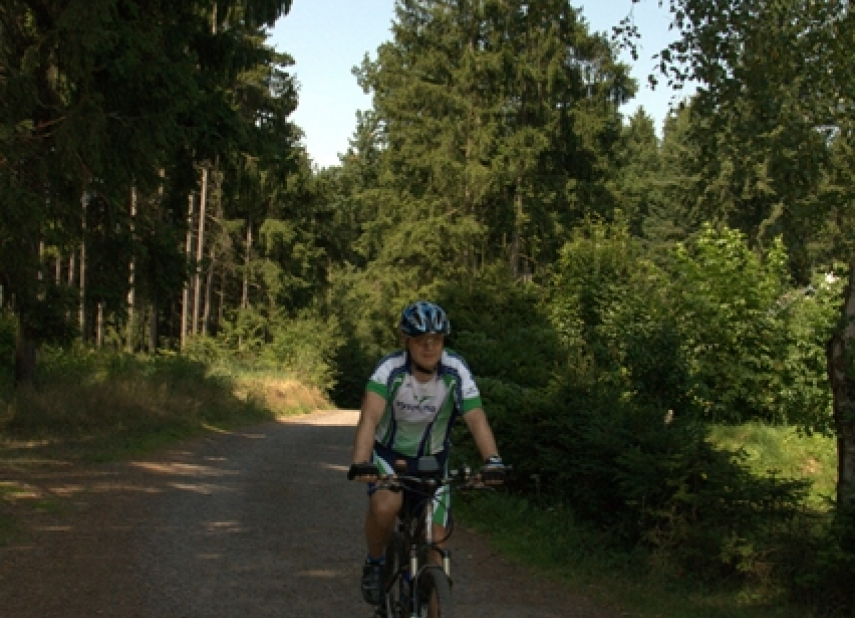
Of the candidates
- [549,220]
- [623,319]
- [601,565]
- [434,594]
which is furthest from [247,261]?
[434,594]

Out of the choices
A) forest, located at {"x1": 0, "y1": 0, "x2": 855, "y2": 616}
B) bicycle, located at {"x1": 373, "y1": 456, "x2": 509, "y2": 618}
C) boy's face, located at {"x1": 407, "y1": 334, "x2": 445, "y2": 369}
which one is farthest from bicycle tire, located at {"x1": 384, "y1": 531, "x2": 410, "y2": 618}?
forest, located at {"x1": 0, "y1": 0, "x2": 855, "y2": 616}

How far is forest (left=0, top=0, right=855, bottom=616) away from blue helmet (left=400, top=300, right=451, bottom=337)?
12.1 ft

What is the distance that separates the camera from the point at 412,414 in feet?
17.2

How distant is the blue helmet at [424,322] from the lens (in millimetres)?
5000

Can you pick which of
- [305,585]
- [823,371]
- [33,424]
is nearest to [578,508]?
[305,585]

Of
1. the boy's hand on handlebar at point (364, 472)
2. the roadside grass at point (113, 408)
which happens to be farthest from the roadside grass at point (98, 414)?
the boy's hand on handlebar at point (364, 472)

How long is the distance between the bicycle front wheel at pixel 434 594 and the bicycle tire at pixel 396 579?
0.75ft

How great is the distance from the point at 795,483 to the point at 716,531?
0.85 m

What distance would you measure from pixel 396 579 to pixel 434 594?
51 centimetres

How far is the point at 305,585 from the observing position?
7129 millimetres

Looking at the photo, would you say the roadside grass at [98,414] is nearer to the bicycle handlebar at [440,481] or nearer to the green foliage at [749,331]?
the bicycle handlebar at [440,481]

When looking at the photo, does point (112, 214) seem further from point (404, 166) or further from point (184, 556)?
point (404, 166)

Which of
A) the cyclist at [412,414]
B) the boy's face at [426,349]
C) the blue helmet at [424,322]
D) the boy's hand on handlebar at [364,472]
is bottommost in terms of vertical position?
the boy's hand on handlebar at [364,472]

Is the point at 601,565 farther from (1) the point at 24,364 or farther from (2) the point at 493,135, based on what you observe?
(2) the point at 493,135
